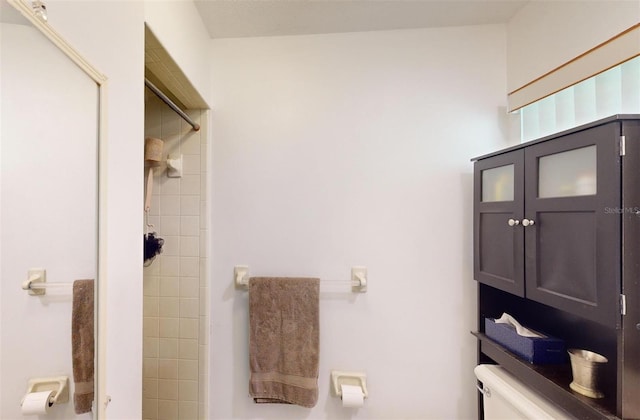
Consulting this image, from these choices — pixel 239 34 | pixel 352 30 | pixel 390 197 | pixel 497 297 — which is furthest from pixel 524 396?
pixel 239 34

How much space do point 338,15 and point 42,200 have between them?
1291mm

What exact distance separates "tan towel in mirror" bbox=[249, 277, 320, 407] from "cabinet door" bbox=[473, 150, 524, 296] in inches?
30.0

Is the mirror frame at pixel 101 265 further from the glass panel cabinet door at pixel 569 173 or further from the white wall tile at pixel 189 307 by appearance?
the glass panel cabinet door at pixel 569 173

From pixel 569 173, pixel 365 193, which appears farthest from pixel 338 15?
pixel 569 173

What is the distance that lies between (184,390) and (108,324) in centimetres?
95

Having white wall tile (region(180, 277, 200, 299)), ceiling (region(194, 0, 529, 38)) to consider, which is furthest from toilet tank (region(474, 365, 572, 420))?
ceiling (region(194, 0, 529, 38))

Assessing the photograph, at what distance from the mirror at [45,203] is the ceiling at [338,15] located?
85 centimetres

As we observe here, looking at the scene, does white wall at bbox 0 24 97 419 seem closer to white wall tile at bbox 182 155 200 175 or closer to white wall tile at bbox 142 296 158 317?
white wall tile at bbox 182 155 200 175

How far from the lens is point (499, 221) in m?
1.06

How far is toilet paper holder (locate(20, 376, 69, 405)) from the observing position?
41cm

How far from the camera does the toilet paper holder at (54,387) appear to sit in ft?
1.36

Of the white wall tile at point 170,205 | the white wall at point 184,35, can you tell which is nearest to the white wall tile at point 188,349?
the white wall tile at point 170,205

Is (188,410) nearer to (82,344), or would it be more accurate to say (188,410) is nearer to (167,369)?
(167,369)

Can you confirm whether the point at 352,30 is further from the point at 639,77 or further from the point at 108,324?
the point at 108,324
